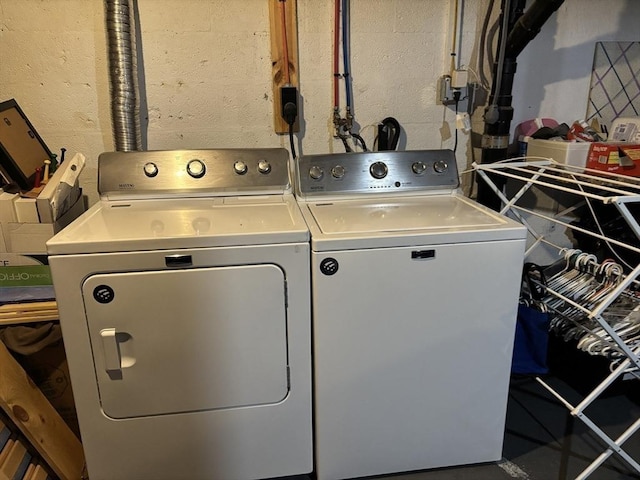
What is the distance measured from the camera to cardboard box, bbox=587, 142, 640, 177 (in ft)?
6.48

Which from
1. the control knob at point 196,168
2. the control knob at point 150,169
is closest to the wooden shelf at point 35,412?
the control knob at point 150,169

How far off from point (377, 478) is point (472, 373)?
20.4 inches

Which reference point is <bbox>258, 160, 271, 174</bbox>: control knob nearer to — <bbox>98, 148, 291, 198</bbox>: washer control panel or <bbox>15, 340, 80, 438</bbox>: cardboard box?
<bbox>98, 148, 291, 198</bbox>: washer control panel

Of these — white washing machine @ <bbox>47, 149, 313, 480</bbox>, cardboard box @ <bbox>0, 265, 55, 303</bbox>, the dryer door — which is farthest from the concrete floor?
cardboard box @ <bbox>0, 265, 55, 303</bbox>

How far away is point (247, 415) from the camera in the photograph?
5.28ft

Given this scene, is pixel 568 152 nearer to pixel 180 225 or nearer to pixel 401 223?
pixel 401 223

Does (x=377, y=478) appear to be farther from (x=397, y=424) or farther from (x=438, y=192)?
(x=438, y=192)

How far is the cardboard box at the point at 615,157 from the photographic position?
1974mm

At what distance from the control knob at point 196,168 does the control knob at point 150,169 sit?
122 millimetres

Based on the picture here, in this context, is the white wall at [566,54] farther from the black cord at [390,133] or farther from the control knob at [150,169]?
the control knob at [150,169]

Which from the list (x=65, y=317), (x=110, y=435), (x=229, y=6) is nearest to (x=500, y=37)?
(x=229, y=6)

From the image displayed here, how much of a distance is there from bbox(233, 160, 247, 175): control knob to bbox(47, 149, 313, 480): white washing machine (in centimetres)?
18

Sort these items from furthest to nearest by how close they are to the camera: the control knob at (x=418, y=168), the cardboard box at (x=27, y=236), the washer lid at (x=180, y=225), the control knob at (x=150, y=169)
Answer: the control knob at (x=418, y=168) < the control knob at (x=150, y=169) < the cardboard box at (x=27, y=236) < the washer lid at (x=180, y=225)

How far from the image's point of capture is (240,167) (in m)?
1.89
